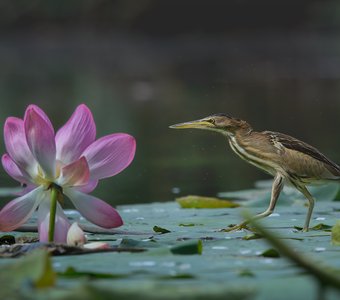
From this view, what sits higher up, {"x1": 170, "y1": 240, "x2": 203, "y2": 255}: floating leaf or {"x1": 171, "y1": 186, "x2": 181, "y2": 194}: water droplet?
{"x1": 171, "y1": 186, "x2": 181, "y2": 194}: water droplet

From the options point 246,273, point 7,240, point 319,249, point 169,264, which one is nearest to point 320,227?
point 319,249

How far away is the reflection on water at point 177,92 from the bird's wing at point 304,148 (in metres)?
2.43

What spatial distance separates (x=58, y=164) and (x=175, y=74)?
22.7m

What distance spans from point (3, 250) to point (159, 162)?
21.6 ft

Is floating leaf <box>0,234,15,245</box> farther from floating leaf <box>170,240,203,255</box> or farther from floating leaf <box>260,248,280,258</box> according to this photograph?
floating leaf <box>260,248,280,258</box>

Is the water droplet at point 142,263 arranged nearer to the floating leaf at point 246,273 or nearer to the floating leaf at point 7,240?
the floating leaf at point 246,273

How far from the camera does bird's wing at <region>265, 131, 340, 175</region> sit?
480cm

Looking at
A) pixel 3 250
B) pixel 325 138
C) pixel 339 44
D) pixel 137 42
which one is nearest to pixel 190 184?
pixel 325 138

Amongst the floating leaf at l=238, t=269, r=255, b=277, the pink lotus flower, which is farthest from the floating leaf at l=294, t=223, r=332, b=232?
the floating leaf at l=238, t=269, r=255, b=277

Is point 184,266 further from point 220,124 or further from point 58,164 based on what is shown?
point 220,124

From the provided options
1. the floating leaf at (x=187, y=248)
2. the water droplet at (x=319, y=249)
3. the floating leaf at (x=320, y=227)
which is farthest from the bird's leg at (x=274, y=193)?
the floating leaf at (x=187, y=248)

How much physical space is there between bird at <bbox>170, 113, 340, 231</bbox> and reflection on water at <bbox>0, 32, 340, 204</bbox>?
2382 mm

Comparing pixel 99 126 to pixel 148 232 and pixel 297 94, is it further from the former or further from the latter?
pixel 148 232

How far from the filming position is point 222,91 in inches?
815
